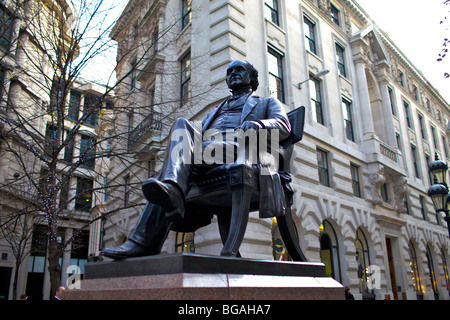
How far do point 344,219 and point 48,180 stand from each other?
13.1m

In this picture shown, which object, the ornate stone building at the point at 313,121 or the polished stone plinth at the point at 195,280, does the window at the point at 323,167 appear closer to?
the ornate stone building at the point at 313,121

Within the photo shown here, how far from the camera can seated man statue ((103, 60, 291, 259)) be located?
3053mm

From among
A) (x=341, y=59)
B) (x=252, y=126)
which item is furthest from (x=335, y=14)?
(x=252, y=126)

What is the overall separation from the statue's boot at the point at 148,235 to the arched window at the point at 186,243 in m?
10.7

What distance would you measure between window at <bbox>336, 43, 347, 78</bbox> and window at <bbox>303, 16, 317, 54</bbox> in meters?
2.46

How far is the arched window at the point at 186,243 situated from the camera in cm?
1420

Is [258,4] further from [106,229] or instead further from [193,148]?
[106,229]

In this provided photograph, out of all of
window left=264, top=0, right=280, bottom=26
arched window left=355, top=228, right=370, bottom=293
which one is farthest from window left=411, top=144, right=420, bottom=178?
window left=264, top=0, right=280, bottom=26

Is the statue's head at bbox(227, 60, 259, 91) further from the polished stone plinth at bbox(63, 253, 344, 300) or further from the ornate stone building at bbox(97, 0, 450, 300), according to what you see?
the ornate stone building at bbox(97, 0, 450, 300)

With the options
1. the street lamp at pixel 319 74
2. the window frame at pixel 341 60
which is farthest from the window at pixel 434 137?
the street lamp at pixel 319 74

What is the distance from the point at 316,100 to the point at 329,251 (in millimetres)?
7737

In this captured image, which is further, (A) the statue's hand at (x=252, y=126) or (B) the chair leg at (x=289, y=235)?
(B) the chair leg at (x=289, y=235)

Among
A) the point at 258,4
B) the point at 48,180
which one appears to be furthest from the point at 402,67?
the point at 48,180
